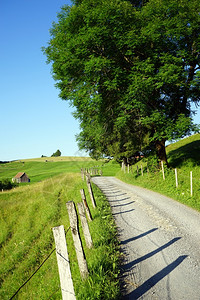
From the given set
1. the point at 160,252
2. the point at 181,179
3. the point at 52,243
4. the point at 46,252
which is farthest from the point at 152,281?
the point at 181,179

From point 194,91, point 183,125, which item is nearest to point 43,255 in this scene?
point 183,125

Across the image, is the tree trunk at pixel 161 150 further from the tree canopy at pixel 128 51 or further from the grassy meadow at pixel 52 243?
the tree canopy at pixel 128 51

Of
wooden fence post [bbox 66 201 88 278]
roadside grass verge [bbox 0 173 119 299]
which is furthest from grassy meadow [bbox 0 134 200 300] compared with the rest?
wooden fence post [bbox 66 201 88 278]

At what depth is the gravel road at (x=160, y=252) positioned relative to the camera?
4.54m

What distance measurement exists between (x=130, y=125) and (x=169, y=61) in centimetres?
724

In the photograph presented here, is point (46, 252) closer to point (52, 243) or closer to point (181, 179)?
point (52, 243)

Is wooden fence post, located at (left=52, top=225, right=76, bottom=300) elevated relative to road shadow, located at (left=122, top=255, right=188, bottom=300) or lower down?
elevated

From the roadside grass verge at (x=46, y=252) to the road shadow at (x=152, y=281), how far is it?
0.35 m

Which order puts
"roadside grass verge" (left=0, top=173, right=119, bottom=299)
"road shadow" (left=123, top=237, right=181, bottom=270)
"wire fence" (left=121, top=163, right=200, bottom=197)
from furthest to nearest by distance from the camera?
"wire fence" (left=121, top=163, right=200, bottom=197) → "road shadow" (left=123, top=237, right=181, bottom=270) → "roadside grass verge" (left=0, top=173, right=119, bottom=299)

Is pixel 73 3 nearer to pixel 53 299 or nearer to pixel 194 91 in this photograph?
pixel 194 91

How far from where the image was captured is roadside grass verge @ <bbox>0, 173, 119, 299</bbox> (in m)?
4.86

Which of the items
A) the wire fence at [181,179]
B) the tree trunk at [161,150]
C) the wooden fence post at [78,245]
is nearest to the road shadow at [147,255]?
the wooden fence post at [78,245]

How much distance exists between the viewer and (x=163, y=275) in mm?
5047

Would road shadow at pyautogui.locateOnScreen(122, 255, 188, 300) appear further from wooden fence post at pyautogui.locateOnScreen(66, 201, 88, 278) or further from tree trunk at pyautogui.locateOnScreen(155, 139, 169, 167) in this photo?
tree trunk at pyautogui.locateOnScreen(155, 139, 169, 167)
